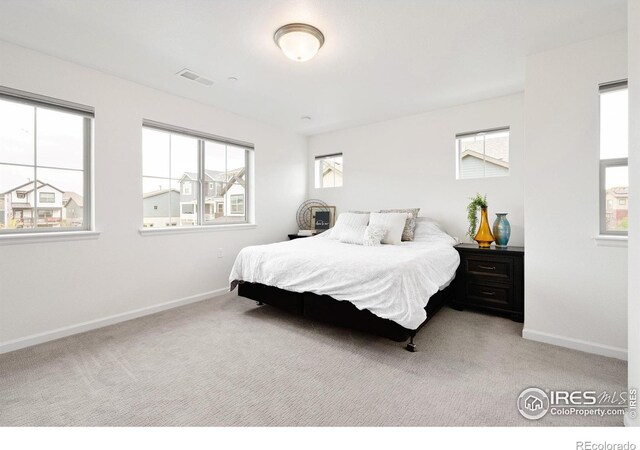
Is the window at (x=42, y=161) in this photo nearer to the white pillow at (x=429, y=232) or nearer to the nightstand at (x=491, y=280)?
the white pillow at (x=429, y=232)

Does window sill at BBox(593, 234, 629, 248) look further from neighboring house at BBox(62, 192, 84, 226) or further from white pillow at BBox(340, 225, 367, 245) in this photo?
neighboring house at BBox(62, 192, 84, 226)

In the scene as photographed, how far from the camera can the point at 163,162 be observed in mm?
3396

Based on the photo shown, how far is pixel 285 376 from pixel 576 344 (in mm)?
2289

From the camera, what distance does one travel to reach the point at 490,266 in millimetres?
2992

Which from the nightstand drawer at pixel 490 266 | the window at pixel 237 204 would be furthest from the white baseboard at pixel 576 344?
the window at pixel 237 204

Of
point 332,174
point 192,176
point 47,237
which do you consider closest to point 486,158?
point 332,174

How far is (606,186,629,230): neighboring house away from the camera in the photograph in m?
2.23

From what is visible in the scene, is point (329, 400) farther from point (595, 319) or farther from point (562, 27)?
point (562, 27)

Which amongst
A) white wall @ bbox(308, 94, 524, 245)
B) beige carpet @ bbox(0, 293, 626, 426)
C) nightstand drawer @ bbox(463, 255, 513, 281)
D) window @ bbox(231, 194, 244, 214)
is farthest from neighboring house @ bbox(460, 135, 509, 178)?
window @ bbox(231, 194, 244, 214)

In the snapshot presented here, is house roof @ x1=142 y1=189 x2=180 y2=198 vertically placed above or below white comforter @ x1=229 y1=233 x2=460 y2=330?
above

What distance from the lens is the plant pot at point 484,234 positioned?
320cm

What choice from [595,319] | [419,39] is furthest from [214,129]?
[595,319]

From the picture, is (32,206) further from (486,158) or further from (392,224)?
(486,158)

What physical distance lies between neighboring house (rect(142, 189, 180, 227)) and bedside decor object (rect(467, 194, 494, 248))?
→ 3527 millimetres
